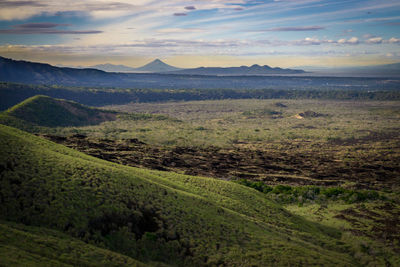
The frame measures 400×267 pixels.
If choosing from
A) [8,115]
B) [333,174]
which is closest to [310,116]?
[333,174]

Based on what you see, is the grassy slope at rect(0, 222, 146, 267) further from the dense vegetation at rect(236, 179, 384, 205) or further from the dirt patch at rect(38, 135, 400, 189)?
the dirt patch at rect(38, 135, 400, 189)

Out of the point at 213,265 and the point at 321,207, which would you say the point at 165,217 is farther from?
the point at 321,207

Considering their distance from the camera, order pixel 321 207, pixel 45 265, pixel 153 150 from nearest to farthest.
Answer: pixel 45 265 → pixel 321 207 → pixel 153 150

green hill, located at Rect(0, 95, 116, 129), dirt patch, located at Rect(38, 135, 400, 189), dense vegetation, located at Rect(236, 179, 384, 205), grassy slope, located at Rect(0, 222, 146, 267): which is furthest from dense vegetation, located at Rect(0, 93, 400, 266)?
green hill, located at Rect(0, 95, 116, 129)

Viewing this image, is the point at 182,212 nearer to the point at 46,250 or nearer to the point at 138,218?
the point at 138,218

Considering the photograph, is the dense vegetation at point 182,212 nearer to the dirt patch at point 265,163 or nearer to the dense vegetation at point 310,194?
the dense vegetation at point 310,194

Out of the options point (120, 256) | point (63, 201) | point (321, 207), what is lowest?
point (321, 207)

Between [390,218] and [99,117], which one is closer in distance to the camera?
[390,218]
